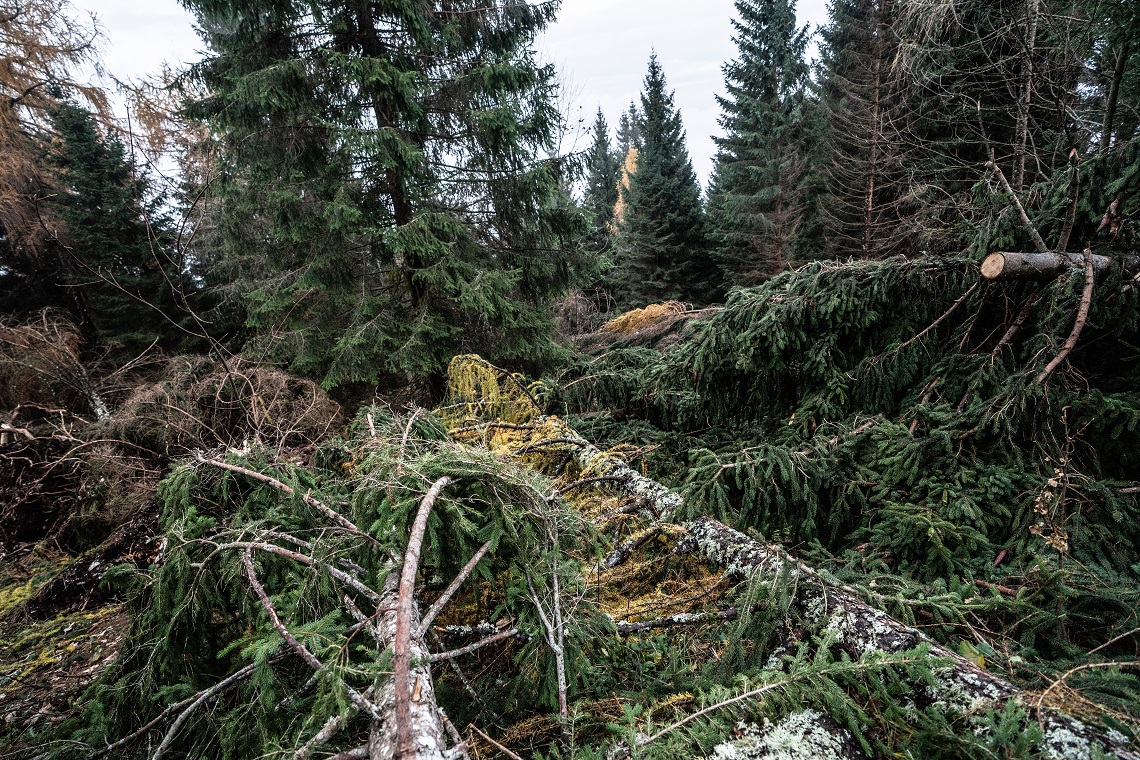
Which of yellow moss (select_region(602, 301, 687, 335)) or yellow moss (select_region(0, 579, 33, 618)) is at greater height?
yellow moss (select_region(602, 301, 687, 335))

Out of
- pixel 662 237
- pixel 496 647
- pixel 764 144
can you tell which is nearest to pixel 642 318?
pixel 496 647

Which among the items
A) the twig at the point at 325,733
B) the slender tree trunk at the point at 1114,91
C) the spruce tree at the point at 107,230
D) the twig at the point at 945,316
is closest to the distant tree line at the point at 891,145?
the slender tree trunk at the point at 1114,91

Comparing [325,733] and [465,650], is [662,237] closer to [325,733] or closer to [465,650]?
[465,650]

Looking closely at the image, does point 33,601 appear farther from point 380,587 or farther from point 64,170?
point 64,170

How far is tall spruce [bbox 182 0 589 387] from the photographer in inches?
219

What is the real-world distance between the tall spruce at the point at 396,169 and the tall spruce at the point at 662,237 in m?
11.5

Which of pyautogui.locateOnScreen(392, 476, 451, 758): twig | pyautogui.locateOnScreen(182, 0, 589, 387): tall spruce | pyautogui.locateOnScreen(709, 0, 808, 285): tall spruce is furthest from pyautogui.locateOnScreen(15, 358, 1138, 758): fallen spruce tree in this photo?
pyautogui.locateOnScreen(709, 0, 808, 285): tall spruce

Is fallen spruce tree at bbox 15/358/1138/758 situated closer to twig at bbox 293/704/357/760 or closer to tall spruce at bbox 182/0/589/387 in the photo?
twig at bbox 293/704/357/760

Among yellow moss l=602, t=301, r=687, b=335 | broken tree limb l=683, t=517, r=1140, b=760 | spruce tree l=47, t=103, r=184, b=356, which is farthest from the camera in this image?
spruce tree l=47, t=103, r=184, b=356

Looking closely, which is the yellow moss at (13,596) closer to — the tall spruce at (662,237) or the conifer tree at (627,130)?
the tall spruce at (662,237)

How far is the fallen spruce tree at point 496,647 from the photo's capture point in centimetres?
120

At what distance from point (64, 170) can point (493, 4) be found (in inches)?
418

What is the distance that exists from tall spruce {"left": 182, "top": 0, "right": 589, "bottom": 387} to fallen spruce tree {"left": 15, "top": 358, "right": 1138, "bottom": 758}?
4055 millimetres

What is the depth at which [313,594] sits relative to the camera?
65.0 inches
